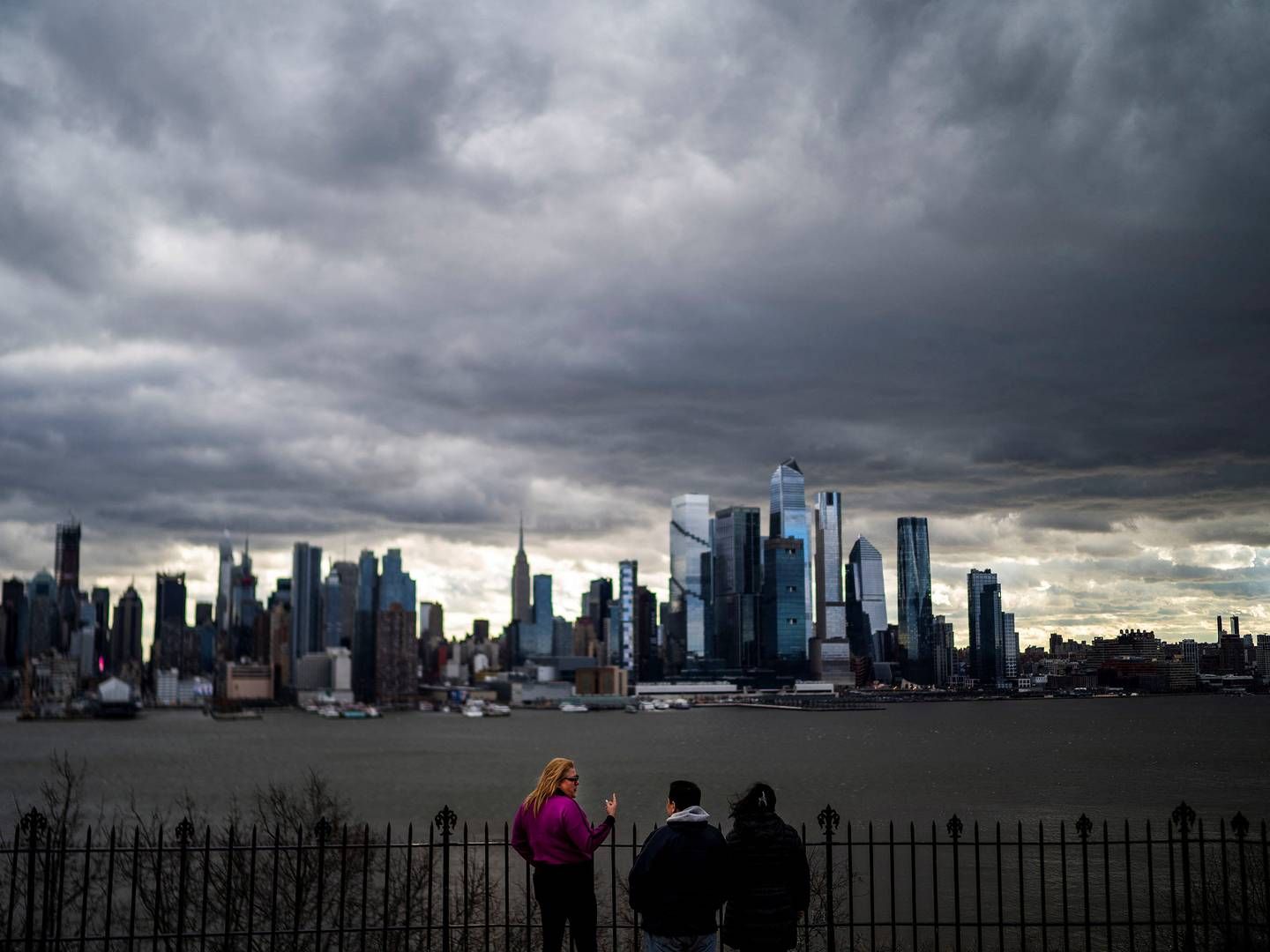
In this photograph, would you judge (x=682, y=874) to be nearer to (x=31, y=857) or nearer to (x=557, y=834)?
(x=557, y=834)

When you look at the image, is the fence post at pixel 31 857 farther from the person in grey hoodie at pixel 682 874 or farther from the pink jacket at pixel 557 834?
the person in grey hoodie at pixel 682 874

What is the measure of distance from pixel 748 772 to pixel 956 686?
355ft

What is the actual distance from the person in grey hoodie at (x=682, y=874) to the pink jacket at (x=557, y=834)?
0.60 metres

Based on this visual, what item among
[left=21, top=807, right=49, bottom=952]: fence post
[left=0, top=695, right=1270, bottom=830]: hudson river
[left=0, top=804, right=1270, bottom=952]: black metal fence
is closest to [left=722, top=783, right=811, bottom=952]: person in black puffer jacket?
[left=0, top=804, right=1270, bottom=952]: black metal fence

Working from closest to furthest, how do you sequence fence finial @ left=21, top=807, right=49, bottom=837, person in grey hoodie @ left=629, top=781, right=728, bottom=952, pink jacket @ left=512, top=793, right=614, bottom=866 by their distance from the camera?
person in grey hoodie @ left=629, top=781, right=728, bottom=952 → pink jacket @ left=512, top=793, right=614, bottom=866 → fence finial @ left=21, top=807, right=49, bottom=837

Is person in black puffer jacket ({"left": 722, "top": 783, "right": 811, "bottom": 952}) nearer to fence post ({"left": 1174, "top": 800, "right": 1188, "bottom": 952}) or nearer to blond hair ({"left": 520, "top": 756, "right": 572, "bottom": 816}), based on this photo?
blond hair ({"left": 520, "top": 756, "right": 572, "bottom": 816})

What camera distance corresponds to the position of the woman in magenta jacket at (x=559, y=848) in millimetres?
8242

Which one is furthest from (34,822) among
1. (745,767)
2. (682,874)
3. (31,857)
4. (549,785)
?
(745,767)

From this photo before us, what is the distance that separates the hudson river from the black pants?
3573 cm

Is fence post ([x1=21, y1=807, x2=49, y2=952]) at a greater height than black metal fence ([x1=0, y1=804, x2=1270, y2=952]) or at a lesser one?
greater

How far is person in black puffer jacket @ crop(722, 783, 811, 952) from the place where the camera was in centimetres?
763

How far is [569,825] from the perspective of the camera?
8219mm

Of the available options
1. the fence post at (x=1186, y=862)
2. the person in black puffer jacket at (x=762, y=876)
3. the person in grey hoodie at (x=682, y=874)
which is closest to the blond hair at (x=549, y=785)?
the person in grey hoodie at (x=682, y=874)

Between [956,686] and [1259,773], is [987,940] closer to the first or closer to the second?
[1259,773]
